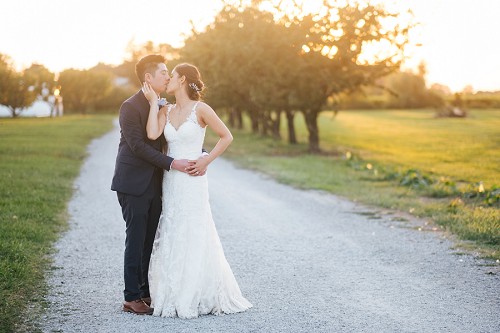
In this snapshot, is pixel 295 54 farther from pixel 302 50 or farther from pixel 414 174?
pixel 414 174

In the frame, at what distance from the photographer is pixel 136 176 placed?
5957 millimetres

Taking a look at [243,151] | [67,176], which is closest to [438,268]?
[67,176]

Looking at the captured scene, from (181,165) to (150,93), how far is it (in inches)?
28.9

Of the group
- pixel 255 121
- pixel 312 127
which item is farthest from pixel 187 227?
pixel 255 121

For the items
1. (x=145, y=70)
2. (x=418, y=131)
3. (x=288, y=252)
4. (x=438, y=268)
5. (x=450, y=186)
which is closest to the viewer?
(x=145, y=70)

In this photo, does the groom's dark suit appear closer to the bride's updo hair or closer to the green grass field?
the bride's updo hair

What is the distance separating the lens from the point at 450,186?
15023 millimetres

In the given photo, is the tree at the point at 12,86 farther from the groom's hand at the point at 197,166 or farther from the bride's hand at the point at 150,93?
the groom's hand at the point at 197,166

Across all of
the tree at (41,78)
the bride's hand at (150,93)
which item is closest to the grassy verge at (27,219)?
the bride's hand at (150,93)

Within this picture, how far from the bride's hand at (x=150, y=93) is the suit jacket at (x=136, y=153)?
109 mm

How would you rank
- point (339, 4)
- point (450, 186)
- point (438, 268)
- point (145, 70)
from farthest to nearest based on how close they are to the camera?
1. point (339, 4)
2. point (450, 186)
3. point (438, 268)
4. point (145, 70)

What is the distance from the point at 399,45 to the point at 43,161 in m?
13.3

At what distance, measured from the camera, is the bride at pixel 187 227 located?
5.93 m

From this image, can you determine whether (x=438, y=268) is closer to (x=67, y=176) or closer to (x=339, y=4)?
(x=67, y=176)
